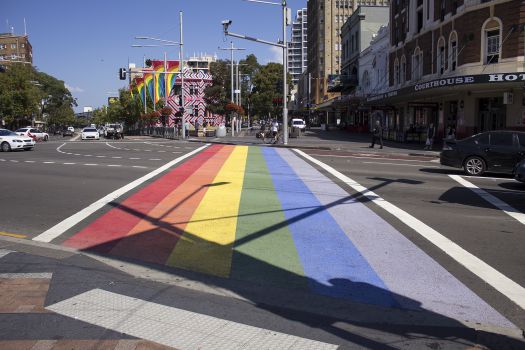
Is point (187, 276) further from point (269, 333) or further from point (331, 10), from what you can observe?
point (331, 10)

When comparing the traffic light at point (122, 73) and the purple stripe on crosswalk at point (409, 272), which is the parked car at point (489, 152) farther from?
the traffic light at point (122, 73)

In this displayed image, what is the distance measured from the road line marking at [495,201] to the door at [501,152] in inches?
66.8

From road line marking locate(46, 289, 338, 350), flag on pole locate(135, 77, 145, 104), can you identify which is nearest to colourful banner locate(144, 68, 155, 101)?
flag on pole locate(135, 77, 145, 104)

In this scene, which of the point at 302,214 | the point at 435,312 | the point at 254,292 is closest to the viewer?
the point at 435,312

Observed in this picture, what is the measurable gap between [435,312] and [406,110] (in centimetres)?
4187

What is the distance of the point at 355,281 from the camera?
605 cm

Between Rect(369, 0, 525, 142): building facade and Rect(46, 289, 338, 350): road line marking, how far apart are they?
80.2 ft

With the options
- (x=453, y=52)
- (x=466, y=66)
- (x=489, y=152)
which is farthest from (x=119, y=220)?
(x=453, y=52)

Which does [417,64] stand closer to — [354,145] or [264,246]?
[354,145]

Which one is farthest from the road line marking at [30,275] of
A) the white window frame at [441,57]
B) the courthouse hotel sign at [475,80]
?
the white window frame at [441,57]

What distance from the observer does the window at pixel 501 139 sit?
16.8 m

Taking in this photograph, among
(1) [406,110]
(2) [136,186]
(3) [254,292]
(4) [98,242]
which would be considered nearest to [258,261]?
(3) [254,292]

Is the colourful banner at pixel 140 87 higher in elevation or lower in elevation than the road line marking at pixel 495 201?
higher

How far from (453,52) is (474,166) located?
19070 mm
